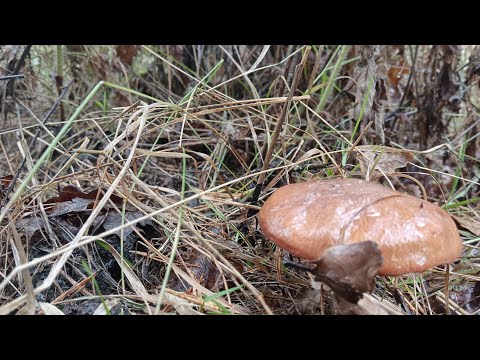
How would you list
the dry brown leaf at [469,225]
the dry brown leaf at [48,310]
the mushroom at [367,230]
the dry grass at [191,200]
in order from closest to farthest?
the mushroom at [367,230], the dry brown leaf at [48,310], the dry grass at [191,200], the dry brown leaf at [469,225]

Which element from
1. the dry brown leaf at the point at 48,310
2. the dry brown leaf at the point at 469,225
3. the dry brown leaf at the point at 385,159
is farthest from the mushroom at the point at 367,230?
the dry brown leaf at the point at 469,225

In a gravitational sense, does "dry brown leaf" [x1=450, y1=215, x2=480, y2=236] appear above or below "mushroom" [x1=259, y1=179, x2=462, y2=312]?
below

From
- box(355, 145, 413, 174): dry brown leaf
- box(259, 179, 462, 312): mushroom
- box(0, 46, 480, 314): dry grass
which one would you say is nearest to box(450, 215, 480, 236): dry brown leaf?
box(0, 46, 480, 314): dry grass

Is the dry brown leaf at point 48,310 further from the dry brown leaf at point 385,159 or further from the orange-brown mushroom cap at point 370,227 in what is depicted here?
the dry brown leaf at point 385,159

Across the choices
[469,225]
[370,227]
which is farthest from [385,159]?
[370,227]

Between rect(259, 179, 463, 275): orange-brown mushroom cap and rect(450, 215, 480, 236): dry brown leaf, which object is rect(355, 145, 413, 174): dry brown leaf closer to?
rect(450, 215, 480, 236): dry brown leaf

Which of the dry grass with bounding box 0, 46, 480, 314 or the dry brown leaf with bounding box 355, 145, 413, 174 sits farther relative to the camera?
the dry brown leaf with bounding box 355, 145, 413, 174

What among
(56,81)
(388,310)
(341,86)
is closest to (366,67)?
(341,86)

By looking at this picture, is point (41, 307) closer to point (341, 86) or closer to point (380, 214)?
point (380, 214)
